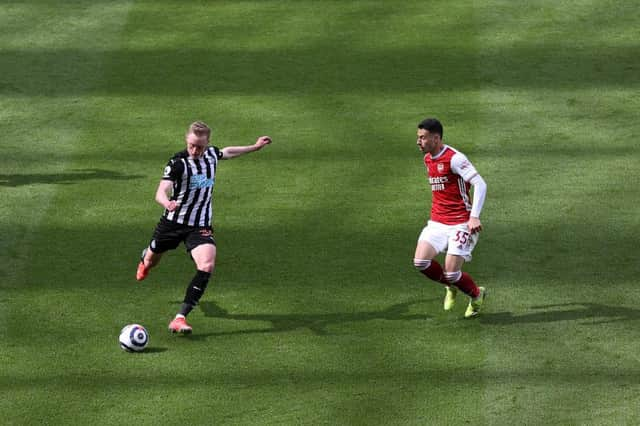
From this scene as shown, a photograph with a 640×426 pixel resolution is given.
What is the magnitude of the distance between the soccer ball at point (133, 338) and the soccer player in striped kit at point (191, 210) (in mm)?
389

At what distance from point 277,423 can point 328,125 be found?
7.30m

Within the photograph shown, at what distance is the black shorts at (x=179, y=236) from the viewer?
12.0 m

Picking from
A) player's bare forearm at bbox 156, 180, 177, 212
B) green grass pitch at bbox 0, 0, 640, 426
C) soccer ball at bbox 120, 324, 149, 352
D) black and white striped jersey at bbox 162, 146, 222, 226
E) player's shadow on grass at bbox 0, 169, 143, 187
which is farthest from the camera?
player's shadow on grass at bbox 0, 169, 143, 187

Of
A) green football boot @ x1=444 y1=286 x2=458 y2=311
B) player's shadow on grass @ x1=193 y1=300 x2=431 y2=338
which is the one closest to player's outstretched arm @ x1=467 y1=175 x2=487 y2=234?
green football boot @ x1=444 y1=286 x2=458 y2=311

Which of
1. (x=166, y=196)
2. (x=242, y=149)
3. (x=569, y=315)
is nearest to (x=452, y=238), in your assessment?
(x=569, y=315)

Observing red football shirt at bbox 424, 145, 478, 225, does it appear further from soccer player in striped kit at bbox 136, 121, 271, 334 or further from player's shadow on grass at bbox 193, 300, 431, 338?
soccer player in striped kit at bbox 136, 121, 271, 334

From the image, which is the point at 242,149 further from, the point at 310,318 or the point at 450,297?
the point at 450,297

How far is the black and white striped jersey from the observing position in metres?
12.0

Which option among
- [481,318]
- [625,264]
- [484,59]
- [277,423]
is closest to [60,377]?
[277,423]

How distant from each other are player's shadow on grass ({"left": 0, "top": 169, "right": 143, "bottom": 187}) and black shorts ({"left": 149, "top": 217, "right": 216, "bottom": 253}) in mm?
3618

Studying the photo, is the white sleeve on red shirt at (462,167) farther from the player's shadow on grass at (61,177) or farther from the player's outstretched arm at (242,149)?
the player's shadow on grass at (61,177)

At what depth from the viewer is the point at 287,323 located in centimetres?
1217

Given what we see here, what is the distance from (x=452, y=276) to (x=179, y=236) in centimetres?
261

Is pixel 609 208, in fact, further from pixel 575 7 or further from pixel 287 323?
pixel 575 7
